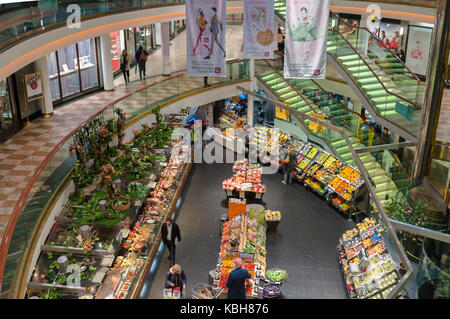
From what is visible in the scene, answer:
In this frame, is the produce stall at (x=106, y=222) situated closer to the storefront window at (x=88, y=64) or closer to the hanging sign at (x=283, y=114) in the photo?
the storefront window at (x=88, y=64)

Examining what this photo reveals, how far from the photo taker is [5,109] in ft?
42.7

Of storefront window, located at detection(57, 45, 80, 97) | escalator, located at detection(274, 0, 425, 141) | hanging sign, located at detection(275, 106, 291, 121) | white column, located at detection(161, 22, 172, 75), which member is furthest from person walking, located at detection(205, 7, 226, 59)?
white column, located at detection(161, 22, 172, 75)

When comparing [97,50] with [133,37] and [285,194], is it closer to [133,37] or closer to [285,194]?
[133,37]

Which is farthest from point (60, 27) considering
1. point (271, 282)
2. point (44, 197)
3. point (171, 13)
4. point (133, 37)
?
point (133, 37)

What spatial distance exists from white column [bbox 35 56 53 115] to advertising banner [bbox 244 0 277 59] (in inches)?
259

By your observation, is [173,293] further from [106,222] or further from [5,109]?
[5,109]

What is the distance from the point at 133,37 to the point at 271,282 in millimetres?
16818

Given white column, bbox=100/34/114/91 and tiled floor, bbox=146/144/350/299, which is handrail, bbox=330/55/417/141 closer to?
tiled floor, bbox=146/144/350/299

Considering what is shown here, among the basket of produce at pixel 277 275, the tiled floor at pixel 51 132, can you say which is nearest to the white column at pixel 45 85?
the tiled floor at pixel 51 132

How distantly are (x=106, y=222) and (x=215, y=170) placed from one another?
7868 millimetres

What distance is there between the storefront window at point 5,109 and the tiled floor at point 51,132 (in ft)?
1.33

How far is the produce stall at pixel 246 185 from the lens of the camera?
14.7 m

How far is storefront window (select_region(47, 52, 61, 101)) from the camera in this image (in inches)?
634

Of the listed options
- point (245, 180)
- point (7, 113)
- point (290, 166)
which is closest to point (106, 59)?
point (7, 113)
